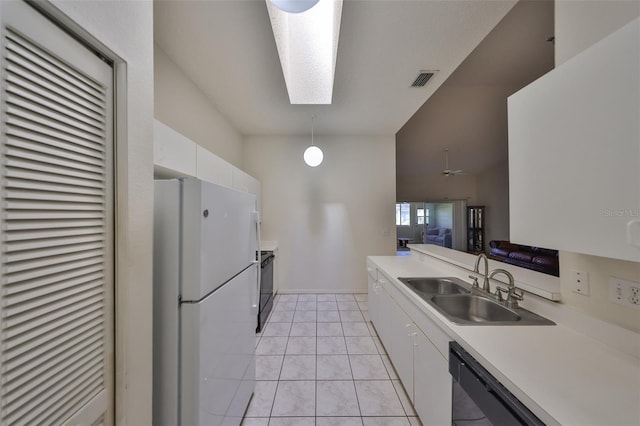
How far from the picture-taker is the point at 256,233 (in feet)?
6.35

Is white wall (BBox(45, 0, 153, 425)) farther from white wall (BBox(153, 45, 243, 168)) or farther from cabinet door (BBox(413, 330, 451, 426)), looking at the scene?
cabinet door (BBox(413, 330, 451, 426))

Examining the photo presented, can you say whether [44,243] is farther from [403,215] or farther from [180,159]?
[403,215]

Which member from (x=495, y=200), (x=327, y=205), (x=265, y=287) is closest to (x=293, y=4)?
(x=265, y=287)

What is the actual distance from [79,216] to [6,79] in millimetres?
404

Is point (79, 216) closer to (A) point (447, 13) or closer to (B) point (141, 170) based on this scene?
(B) point (141, 170)

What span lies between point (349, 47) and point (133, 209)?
6.68 ft

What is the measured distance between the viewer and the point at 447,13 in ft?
5.35

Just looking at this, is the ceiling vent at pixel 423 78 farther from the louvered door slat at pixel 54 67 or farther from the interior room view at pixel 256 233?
the louvered door slat at pixel 54 67

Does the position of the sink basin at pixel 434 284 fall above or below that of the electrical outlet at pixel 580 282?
below

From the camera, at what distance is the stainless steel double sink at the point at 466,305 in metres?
1.29

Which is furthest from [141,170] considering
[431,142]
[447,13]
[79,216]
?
[431,142]

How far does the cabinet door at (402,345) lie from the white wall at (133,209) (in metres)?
1.62

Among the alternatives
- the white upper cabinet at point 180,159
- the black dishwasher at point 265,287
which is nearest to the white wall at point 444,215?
the black dishwasher at point 265,287

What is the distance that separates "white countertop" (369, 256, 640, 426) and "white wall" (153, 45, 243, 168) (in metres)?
2.78
